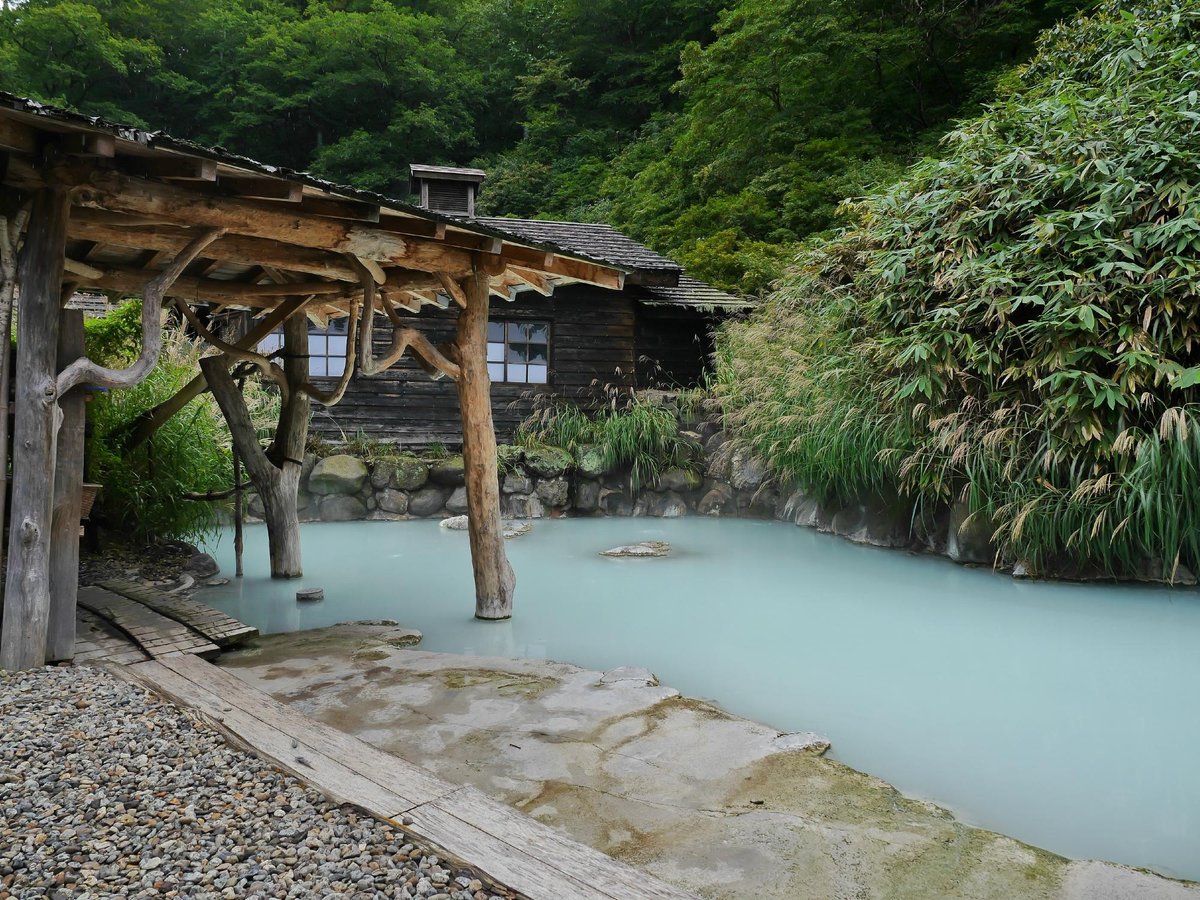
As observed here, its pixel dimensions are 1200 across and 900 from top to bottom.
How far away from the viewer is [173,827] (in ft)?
6.10

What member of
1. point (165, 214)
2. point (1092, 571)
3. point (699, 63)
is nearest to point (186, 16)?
point (699, 63)

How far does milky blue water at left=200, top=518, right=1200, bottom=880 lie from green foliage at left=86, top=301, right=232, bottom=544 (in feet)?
2.46

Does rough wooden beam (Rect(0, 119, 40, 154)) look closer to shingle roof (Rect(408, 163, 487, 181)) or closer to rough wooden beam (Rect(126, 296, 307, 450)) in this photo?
rough wooden beam (Rect(126, 296, 307, 450))

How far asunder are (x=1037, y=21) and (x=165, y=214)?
13.5 meters

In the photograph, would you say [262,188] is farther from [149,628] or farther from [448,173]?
[448,173]

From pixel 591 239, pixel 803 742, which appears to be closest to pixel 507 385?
pixel 591 239

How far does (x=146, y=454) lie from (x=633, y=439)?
5397mm

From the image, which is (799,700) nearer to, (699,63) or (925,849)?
(925,849)

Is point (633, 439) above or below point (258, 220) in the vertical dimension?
below

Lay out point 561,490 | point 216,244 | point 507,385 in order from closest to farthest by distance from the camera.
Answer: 1. point 216,244
2. point 561,490
3. point 507,385

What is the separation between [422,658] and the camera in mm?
3721

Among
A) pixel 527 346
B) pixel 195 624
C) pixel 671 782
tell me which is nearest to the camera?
pixel 671 782

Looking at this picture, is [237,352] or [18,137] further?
[237,352]

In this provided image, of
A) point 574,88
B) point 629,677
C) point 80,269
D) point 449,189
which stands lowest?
point 629,677
